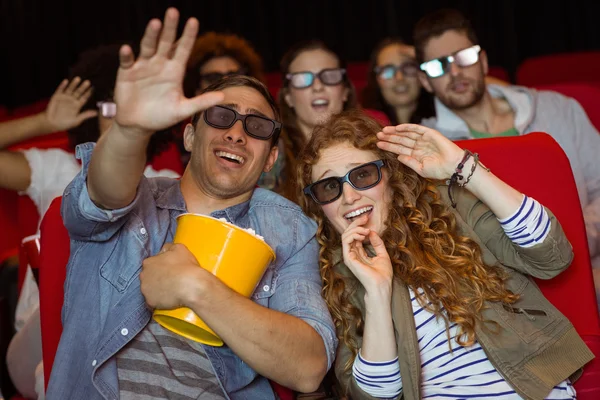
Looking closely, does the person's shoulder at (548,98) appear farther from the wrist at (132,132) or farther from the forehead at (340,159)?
the wrist at (132,132)

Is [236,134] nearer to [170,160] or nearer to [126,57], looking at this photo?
[126,57]

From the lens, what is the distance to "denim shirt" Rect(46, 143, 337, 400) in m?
1.63

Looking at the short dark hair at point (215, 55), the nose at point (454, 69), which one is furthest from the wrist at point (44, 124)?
the nose at point (454, 69)

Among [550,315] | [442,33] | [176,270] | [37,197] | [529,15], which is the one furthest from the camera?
[529,15]

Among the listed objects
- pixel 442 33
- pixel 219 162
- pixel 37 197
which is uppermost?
pixel 442 33

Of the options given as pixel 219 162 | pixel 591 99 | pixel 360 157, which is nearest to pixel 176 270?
pixel 219 162

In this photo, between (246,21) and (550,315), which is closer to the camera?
(550,315)

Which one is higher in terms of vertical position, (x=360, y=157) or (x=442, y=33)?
(x=442, y=33)

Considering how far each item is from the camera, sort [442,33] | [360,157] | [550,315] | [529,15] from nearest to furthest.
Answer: [550,315]
[360,157]
[442,33]
[529,15]

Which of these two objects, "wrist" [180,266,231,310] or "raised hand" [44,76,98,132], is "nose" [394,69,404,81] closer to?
"raised hand" [44,76,98,132]

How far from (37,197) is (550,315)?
1844 millimetres

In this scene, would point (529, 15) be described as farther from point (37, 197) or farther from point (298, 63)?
point (37, 197)

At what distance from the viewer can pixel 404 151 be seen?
1.90 metres

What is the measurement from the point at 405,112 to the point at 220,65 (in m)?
0.93
